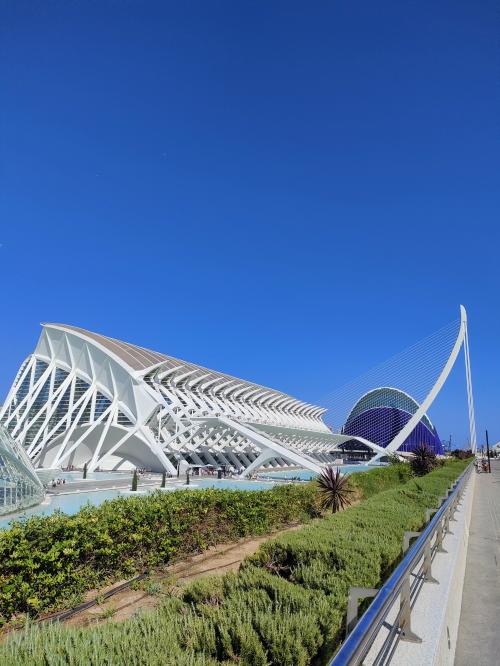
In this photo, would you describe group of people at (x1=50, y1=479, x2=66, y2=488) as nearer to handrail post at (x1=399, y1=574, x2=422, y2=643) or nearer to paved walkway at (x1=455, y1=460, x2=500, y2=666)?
paved walkway at (x1=455, y1=460, x2=500, y2=666)

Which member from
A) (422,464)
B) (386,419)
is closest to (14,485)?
(422,464)

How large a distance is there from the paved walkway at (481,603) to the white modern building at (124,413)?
19676 millimetres

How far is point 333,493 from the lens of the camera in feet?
44.2

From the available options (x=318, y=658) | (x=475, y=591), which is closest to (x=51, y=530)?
(x=318, y=658)

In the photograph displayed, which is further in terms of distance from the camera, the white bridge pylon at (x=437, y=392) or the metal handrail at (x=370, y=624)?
the white bridge pylon at (x=437, y=392)

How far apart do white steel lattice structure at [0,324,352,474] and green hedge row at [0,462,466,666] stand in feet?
82.9

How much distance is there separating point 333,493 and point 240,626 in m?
11.7

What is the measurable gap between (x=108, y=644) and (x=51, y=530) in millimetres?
3623

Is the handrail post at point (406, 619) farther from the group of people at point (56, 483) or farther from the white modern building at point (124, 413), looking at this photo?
the white modern building at point (124, 413)

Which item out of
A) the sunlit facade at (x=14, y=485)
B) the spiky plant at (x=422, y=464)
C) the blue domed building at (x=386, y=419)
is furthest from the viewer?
the blue domed building at (x=386, y=419)

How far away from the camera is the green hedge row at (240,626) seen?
2270 millimetres

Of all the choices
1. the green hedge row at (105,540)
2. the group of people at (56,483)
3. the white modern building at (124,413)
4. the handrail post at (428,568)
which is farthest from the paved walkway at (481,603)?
the group of people at (56,483)

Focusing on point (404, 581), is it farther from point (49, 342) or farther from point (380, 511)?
point (49, 342)

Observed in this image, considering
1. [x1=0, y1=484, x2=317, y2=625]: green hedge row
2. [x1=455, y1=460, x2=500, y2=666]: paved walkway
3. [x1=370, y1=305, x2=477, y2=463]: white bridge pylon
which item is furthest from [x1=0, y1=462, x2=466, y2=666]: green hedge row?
[x1=370, y1=305, x2=477, y2=463]: white bridge pylon
